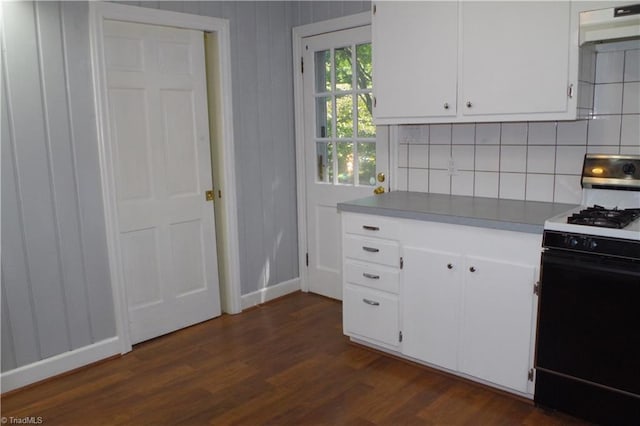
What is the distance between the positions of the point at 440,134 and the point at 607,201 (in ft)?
3.45

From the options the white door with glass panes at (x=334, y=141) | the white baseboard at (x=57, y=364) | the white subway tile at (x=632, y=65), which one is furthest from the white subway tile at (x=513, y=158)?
the white baseboard at (x=57, y=364)

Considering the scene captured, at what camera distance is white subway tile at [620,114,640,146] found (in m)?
2.51

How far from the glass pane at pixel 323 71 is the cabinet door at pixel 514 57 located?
1.34m

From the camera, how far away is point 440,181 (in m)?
3.29

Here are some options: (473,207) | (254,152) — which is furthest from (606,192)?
(254,152)

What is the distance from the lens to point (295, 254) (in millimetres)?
4254

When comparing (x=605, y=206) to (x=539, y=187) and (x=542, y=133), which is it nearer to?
(x=539, y=187)

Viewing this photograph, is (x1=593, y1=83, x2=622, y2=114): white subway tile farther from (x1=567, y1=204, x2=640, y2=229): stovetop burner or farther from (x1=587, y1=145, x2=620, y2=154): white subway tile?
(x1=567, y1=204, x2=640, y2=229): stovetop burner

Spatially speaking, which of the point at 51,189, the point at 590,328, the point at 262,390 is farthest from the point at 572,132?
the point at 51,189

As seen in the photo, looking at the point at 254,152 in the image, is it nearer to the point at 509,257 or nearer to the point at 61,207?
the point at 61,207

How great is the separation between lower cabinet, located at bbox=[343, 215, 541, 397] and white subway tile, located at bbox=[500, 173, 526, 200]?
0.59m

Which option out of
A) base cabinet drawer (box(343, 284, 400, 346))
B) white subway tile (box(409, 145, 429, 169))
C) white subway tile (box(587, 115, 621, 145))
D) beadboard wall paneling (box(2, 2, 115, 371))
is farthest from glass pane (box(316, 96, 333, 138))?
white subway tile (box(587, 115, 621, 145))

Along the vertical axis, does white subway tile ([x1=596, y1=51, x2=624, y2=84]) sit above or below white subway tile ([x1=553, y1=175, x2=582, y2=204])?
above

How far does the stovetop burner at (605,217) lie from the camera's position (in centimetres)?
215
